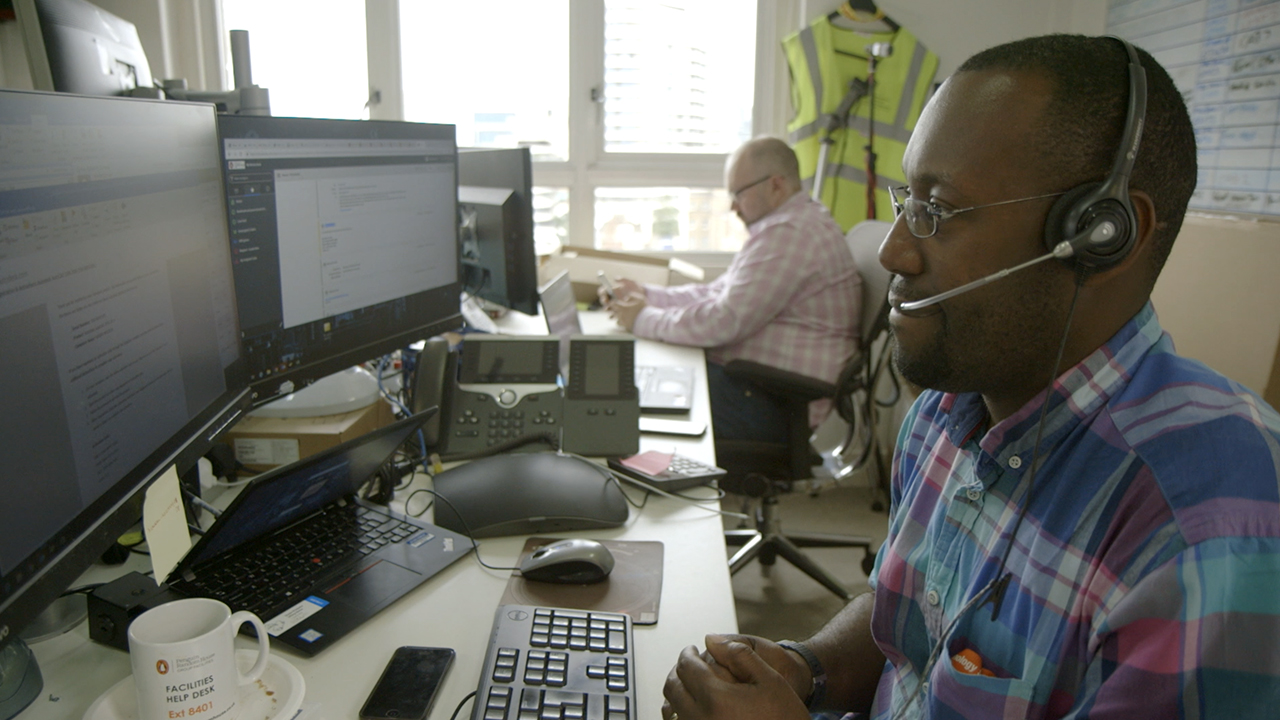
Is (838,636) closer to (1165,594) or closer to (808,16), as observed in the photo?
(1165,594)

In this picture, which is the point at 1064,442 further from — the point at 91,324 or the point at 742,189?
the point at 742,189

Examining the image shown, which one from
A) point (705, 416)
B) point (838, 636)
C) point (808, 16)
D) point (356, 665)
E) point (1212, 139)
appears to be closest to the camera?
point (356, 665)

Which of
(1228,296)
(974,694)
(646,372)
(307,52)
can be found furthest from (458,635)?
(307,52)

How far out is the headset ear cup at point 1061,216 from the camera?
2.41 ft

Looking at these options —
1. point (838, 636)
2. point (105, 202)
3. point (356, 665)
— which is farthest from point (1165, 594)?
point (105, 202)

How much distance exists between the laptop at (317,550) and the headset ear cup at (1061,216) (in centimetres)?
75

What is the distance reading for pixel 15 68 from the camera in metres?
2.55

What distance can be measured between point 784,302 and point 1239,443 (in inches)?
72.6

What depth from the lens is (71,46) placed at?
1.40 m

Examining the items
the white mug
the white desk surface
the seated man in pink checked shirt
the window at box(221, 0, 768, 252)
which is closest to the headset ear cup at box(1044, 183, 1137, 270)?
the white desk surface

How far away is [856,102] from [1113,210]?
2.58 metres

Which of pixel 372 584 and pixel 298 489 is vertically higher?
pixel 298 489

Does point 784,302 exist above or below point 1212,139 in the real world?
below

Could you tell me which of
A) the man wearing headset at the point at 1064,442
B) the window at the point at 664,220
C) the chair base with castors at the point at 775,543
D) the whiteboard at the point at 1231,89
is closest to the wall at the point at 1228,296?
the whiteboard at the point at 1231,89
